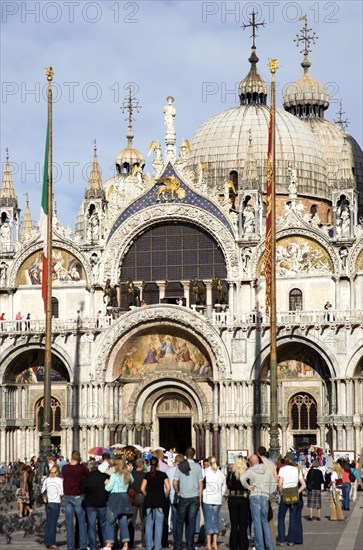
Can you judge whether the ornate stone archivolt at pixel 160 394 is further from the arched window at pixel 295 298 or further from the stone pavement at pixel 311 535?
the stone pavement at pixel 311 535

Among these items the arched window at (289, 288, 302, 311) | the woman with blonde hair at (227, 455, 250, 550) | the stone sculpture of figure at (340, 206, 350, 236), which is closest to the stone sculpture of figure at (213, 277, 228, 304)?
the arched window at (289, 288, 302, 311)

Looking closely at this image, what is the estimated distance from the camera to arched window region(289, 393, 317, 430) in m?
62.0

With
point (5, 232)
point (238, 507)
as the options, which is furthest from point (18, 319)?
point (238, 507)

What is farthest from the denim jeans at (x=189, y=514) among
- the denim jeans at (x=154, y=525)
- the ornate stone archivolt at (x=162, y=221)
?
the ornate stone archivolt at (x=162, y=221)

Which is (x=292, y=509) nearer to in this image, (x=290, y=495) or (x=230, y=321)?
(x=290, y=495)

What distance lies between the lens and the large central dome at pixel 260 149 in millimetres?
73750

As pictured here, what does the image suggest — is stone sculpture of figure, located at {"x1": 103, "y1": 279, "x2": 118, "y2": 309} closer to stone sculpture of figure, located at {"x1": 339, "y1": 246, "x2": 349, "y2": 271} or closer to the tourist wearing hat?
stone sculpture of figure, located at {"x1": 339, "y1": 246, "x2": 349, "y2": 271}

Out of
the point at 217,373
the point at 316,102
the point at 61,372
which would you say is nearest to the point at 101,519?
the point at 217,373

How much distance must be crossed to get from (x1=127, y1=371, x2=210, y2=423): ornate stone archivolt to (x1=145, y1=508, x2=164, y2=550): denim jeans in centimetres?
3422

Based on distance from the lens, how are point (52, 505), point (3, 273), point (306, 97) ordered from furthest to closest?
1. point (306, 97)
2. point (3, 273)
3. point (52, 505)

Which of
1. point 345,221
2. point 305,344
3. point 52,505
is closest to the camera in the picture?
point 52,505

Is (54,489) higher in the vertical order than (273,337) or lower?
lower

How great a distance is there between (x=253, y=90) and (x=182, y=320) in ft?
71.7

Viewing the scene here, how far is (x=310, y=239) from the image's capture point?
205ft
